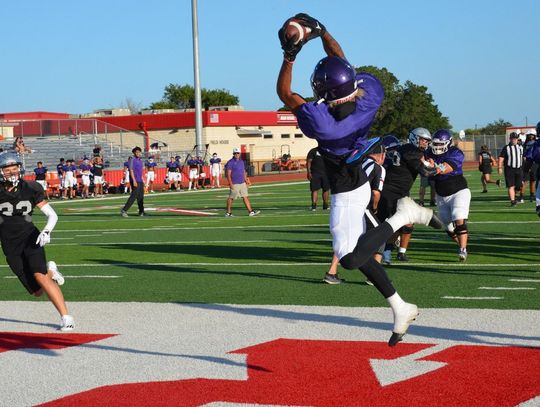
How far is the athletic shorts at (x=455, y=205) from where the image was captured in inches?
450

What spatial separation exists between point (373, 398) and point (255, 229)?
1214 cm

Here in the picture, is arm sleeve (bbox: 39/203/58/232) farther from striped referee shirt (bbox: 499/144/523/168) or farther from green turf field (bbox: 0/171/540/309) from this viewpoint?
striped referee shirt (bbox: 499/144/523/168)

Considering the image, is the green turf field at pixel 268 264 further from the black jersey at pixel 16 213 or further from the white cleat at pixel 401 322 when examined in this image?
the white cleat at pixel 401 322

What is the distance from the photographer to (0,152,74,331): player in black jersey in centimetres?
783

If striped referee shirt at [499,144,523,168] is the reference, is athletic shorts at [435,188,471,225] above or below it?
below

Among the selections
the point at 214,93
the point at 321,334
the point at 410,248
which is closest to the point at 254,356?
the point at 321,334

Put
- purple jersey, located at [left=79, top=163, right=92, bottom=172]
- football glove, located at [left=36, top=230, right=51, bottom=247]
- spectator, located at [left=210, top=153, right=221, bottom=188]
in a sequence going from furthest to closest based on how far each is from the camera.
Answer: spectator, located at [left=210, top=153, right=221, bottom=188], purple jersey, located at [left=79, top=163, right=92, bottom=172], football glove, located at [left=36, top=230, right=51, bottom=247]

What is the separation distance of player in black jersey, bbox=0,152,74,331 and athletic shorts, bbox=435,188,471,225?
5.37 metres

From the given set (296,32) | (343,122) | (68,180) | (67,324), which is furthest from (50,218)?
(68,180)

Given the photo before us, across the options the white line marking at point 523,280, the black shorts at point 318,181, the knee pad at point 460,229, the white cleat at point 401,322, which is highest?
the black shorts at point 318,181

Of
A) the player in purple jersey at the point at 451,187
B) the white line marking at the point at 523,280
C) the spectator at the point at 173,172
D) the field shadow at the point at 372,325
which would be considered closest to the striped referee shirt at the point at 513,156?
the player in purple jersey at the point at 451,187

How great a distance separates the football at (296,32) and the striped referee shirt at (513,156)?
16.4 metres

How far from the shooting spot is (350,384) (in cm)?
560


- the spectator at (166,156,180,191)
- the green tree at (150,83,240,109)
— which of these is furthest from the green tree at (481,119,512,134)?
the spectator at (166,156,180,191)
